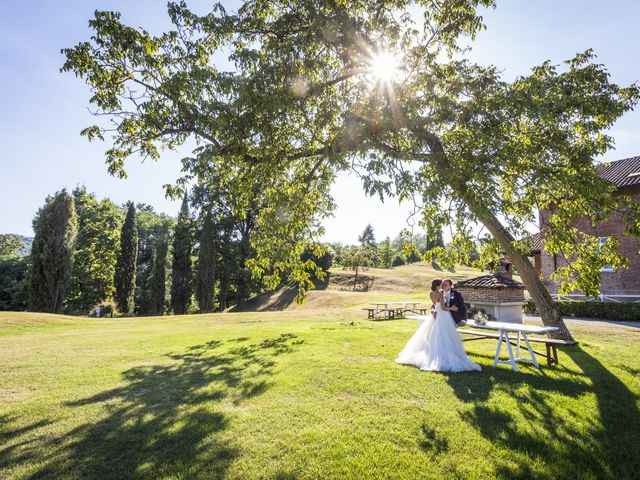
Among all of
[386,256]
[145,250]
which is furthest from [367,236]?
[145,250]

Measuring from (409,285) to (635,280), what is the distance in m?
28.8

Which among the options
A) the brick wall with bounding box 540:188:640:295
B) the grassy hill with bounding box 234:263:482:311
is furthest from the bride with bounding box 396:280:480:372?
the grassy hill with bounding box 234:263:482:311

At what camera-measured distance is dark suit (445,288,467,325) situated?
9391 mm

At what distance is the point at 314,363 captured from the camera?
356 inches

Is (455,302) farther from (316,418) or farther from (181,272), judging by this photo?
(181,272)

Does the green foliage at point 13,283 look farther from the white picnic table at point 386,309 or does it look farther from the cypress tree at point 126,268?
the white picnic table at point 386,309

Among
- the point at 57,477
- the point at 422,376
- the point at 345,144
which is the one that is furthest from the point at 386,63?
the point at 57,477

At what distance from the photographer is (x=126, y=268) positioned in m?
46.5

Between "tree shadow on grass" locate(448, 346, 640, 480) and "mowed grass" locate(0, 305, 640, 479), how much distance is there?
0.02m

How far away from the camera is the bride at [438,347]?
27.2 feet

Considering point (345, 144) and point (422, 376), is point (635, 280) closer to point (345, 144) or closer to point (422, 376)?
point (422, 376)

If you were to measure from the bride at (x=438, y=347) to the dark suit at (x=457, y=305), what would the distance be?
22.6 inches

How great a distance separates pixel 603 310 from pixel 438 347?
16922mm

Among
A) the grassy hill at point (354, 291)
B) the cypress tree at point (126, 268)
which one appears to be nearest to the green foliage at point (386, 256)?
the grassy hill at point (354, 291)
